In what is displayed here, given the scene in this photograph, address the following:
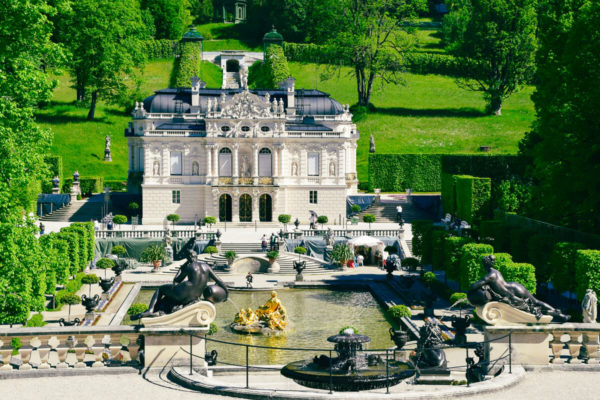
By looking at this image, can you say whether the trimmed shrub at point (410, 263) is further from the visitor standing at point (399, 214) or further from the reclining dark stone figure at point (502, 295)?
the reclining dark stone figure at point (502, 295)

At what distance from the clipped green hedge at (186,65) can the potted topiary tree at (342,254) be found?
2250 inches

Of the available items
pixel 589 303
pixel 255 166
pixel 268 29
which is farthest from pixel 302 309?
pixel 268 29

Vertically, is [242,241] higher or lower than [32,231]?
lower

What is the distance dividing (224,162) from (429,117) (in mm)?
36459

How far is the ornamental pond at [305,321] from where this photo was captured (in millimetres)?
33625

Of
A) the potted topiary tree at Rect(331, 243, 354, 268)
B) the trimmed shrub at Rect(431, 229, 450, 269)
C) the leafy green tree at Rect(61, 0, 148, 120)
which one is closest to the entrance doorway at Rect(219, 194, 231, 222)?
the potted topiary tree at Rect(331, 243, 354, 268)

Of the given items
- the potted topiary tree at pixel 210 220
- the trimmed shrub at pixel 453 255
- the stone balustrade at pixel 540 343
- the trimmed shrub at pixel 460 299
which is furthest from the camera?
the potted topiary tree at pixel 210 220

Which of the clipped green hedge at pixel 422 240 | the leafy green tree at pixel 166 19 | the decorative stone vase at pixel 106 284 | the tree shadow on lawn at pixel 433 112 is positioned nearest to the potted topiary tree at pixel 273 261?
the clipped green hedge at pixel 422 240

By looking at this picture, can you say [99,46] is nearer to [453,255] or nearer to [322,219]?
[322,219]

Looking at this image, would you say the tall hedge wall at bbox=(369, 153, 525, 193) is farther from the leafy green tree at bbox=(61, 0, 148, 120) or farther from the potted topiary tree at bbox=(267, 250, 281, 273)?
the leafy green tree at bbox=(61, 0, 148, 120)

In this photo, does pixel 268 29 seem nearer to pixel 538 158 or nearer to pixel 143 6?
pixel 143 6

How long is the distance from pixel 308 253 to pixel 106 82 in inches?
1807

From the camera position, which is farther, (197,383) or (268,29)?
(268,29)

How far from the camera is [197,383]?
1962 centimetres
